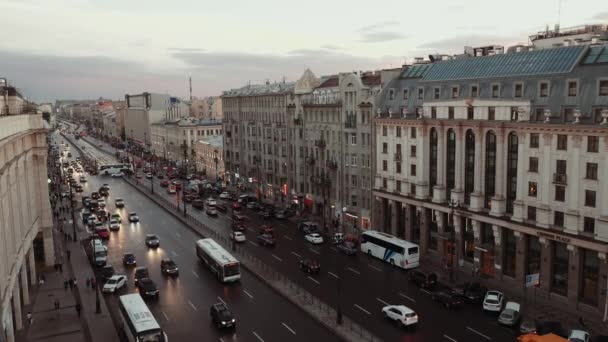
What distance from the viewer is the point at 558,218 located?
1902 inches

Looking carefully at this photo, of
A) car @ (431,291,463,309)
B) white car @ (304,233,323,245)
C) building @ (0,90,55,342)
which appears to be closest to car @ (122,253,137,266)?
building @ (0,90,55,342)

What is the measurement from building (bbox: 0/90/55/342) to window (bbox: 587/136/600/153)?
44.6 m

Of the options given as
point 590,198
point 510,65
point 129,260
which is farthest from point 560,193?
point 129,260

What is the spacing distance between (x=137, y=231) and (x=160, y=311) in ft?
120

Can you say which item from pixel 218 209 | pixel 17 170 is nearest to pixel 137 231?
pixel 218 209

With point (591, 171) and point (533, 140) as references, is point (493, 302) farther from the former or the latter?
point (533, 140)

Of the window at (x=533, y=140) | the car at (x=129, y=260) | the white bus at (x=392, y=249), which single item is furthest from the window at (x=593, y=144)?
the car at (x=129, y=260)

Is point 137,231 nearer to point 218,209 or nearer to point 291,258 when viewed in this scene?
point 218,209

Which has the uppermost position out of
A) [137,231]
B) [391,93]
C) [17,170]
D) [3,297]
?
[391,93]

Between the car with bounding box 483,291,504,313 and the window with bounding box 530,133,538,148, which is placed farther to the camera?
the window with bounding box 530,133,538,148

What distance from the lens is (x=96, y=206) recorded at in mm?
99750

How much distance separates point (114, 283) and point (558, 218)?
42154 millimetres

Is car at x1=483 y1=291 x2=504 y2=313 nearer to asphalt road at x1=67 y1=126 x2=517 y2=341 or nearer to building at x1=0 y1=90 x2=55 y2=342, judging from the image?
asphalt road at x1=67 y1=126 x2=517 y2=341

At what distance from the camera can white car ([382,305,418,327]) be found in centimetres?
4216
